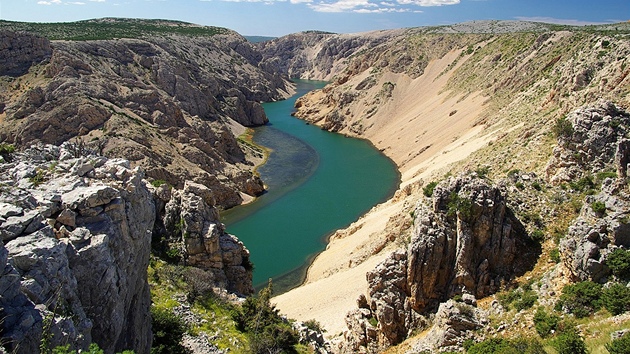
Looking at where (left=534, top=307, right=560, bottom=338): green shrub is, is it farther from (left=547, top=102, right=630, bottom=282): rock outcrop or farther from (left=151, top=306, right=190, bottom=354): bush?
(left=151, top=306, right=190, bottom=354): bush

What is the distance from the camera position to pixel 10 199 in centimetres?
1284

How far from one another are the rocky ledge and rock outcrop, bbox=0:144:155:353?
3cm

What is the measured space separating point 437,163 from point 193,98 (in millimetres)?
48649

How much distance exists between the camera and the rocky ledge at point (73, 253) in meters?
10.6

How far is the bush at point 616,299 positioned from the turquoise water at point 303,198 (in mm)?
26310

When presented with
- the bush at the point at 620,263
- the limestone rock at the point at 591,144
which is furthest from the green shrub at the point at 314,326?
the limestone rock at the point at 591,144

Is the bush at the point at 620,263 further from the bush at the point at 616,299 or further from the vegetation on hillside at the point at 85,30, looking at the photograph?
the vegetation on hillside at the point at 85,30

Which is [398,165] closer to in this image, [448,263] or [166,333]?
[448,263]

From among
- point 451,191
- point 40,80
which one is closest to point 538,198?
point 451,191

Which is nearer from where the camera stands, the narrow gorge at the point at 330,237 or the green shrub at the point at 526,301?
the narrow gorge at the point at 330,237

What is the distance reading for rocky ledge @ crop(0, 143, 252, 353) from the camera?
10570 millimetres

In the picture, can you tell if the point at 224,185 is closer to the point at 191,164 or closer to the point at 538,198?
the point at 191,164

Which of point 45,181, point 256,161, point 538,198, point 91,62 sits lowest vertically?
point 256,161

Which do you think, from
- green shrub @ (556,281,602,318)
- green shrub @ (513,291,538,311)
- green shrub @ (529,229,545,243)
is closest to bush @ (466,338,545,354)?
green shrub @ (556,281,602,318)
